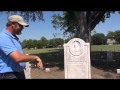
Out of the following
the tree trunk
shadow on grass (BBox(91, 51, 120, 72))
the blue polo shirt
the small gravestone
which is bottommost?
shadow on grass (BBox(91, 51, 120, 72))

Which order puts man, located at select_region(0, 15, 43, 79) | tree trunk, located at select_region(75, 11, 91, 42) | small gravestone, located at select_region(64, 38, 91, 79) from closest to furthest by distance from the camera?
man, located at select_region(0, 15, 43, 79) < small gravestone, located at select_region(64, 38, 91, 79) < tree trunk, located at select_region(75, 11, 91, 42)

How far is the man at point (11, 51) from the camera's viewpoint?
254cm

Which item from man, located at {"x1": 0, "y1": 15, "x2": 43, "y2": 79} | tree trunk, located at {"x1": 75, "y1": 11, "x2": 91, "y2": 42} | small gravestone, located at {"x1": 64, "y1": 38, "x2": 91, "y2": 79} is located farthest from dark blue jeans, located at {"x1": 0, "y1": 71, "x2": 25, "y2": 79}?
tree trunk, located at {"x1": 75, "y1": 11, "x2": 91, "y2": 42}

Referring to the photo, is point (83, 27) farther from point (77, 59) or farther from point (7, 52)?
point (7, 52)

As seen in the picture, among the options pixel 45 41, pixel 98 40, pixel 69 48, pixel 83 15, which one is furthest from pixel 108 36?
pixel 69 48

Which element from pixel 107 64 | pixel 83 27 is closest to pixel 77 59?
pixel 107 64

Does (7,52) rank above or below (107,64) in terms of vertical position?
above

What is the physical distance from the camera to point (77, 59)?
1033cm

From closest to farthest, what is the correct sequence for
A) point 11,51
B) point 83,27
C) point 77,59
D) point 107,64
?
point 11,51
point 77,59
point 107,64
point 83,27

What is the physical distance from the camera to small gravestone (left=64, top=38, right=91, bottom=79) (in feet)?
33.4

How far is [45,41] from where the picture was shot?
3444cm

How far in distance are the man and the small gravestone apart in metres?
7.50

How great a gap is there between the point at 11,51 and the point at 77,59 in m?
7.90

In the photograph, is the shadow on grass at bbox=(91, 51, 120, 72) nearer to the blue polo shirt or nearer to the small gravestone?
the small gravestone
